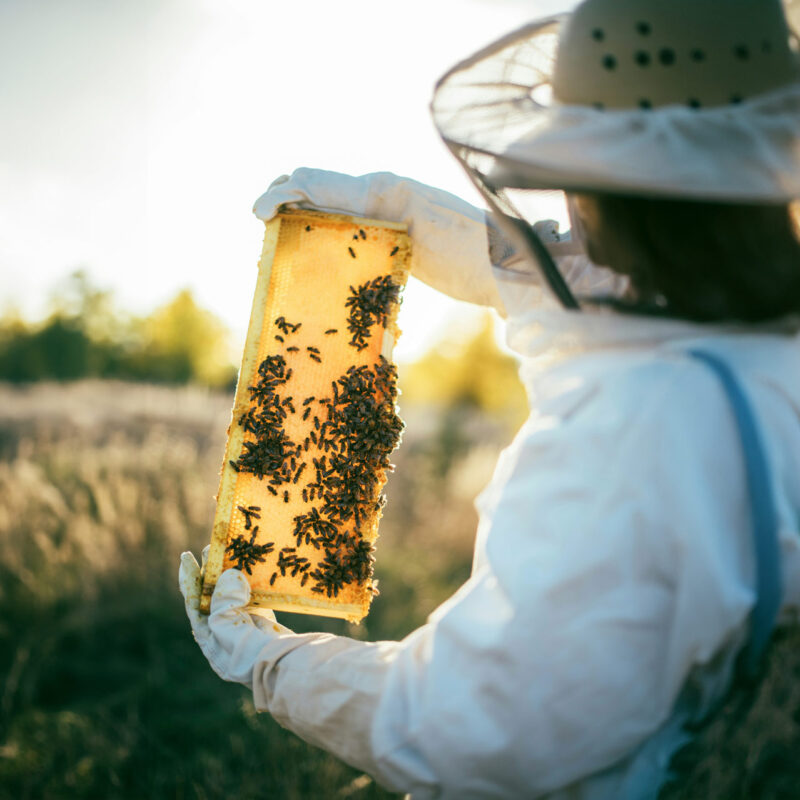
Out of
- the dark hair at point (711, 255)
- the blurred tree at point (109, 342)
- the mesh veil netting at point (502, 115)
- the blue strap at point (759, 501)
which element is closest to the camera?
the blue strap at point (759, 501)

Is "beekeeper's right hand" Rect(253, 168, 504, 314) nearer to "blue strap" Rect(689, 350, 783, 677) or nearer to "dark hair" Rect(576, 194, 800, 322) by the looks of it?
"dark hair" Rect(576, 194, 800, 322)

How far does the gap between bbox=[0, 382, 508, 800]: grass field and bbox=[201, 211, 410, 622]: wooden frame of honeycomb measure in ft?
6.92

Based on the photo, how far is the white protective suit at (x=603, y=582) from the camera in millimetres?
1372

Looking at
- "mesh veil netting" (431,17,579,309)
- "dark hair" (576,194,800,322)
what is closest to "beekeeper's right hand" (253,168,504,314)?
"mesh veil netting" (431,17,579,309)

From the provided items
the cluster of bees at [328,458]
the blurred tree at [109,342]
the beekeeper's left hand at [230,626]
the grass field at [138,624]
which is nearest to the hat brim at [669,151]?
the cluster of bees at [328,458]

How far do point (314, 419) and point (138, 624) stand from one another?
15.7ft

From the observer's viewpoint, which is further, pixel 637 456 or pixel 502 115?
pixel 502 115

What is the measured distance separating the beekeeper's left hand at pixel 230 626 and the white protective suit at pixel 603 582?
1.88ft

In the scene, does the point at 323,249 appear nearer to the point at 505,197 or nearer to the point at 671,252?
the point at 505,197

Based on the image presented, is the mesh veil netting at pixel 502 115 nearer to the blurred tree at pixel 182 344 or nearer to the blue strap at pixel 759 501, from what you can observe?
the blue strap at pixel 759 501

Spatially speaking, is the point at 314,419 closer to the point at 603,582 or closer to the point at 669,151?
the point at 603,582

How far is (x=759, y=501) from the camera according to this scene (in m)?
1.37

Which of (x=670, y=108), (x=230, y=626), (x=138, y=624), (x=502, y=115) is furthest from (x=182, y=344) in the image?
(x=670, y=108)

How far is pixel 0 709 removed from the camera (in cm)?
492
